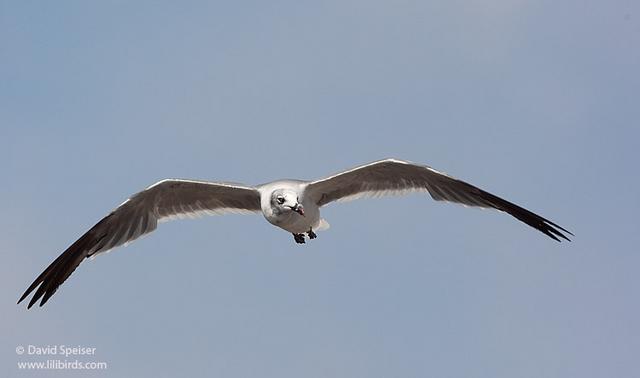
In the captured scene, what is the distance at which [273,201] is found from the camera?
1508 centimetres

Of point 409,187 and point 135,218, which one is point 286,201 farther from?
point 135,218

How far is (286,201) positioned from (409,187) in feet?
6.91

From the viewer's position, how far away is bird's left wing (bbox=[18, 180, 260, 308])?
54.2ft

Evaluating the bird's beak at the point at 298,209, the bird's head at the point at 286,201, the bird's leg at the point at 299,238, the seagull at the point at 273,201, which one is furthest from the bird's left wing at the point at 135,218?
the bird's beak at the point at 298,209

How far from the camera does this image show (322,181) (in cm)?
1541

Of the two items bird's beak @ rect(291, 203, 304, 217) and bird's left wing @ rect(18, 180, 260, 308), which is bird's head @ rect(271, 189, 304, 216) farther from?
bird's left wing @ rect(18, 180, 260, 308)

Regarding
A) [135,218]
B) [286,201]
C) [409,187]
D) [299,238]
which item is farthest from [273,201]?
[135,218]

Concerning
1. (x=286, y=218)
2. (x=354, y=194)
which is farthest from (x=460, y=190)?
(x=286, y=218)

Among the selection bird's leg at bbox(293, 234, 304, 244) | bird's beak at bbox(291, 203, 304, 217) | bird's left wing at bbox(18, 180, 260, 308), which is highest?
bird's left wing at bbox(18, 180, 260, 308)

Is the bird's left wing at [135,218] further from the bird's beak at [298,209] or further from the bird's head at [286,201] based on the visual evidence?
the bird's beak at [298,209]

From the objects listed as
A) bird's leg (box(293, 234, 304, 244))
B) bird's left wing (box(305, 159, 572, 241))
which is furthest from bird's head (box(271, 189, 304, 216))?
bird's leg (box(293, 234, 304, 244))

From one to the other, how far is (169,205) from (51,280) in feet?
7.34

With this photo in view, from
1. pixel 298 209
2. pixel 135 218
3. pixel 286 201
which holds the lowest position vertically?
pixel 298 209

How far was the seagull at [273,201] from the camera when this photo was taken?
15.3 metres
